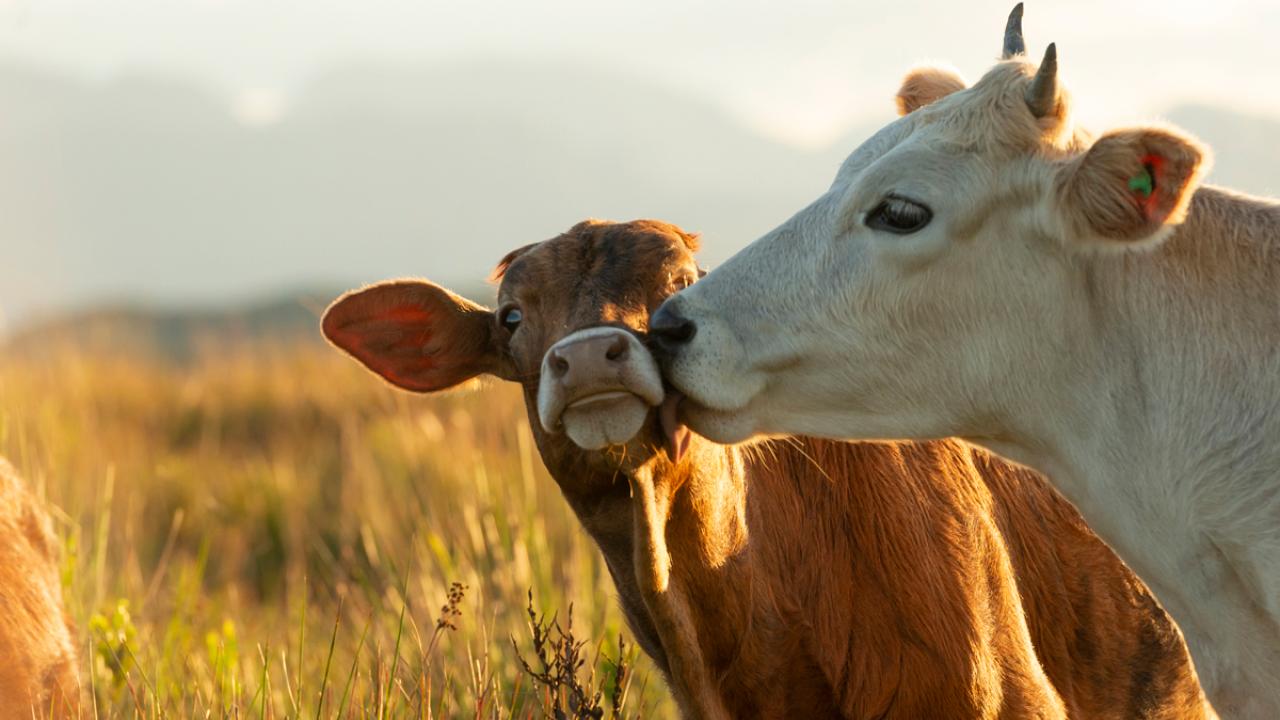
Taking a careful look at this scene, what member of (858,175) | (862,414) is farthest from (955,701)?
(858,175)

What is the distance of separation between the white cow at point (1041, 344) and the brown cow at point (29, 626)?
1989 mm

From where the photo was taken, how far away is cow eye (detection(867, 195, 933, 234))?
384cm

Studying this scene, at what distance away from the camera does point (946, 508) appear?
4832 mm

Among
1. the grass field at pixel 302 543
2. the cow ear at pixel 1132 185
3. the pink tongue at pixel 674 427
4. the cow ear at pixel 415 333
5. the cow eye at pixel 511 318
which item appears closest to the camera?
the cow ear at pixel 1132 185

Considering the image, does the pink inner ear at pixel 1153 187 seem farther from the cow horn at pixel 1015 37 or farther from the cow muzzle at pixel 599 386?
the cow muzzle at pixel 599 386

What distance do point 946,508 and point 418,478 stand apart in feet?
19.9

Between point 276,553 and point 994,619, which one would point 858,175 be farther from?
point 276,553

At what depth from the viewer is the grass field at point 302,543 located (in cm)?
562

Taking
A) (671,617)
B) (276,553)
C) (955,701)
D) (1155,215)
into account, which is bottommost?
(276,553)

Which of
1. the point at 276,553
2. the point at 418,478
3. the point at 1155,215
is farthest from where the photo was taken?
the point at 276,553

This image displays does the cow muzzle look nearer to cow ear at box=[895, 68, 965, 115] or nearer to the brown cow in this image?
cow ear at box=[895, 68, 965, 115]

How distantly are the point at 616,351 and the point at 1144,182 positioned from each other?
4.29 ft

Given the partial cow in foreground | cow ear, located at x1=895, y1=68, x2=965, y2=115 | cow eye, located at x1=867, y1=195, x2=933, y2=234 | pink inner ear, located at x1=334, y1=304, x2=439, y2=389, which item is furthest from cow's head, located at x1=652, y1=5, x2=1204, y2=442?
pink inner ear, located at x1=334, y1=304, x2=439, y2=389

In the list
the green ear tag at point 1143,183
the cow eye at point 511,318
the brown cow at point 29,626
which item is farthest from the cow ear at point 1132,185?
the brown cow at point 29,626
